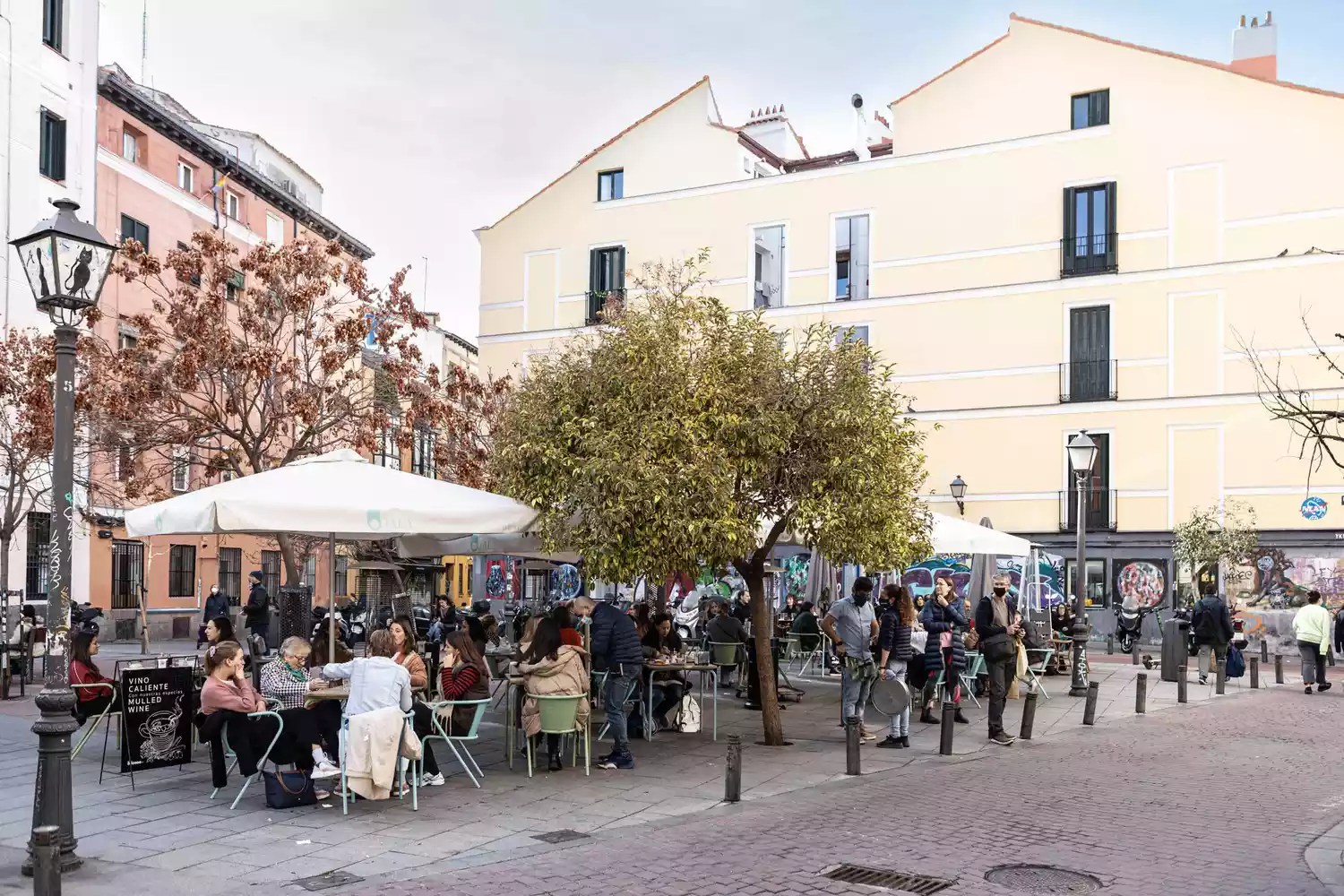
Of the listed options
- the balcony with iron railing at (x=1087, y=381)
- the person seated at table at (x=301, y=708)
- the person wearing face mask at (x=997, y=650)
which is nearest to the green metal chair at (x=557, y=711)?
the person seated at table at (x=301, y=708)

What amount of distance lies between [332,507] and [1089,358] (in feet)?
89.1

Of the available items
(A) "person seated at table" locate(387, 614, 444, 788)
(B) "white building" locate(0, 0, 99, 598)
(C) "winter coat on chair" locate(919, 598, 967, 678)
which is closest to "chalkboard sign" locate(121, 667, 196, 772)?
(A) "person seated at table" locate(387, 614, 444, 788)

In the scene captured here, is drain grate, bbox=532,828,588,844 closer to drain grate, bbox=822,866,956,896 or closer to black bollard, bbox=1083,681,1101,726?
drain grate, bbox=822,866,956,896

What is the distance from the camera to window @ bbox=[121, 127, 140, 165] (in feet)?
108

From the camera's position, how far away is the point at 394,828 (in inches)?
332

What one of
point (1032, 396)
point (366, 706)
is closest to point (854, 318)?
point (1032, 396)

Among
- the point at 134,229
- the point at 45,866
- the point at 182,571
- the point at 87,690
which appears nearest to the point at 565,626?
the point at 87,690

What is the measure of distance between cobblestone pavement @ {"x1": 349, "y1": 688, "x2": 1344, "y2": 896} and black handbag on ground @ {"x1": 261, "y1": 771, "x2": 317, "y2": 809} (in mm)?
1906

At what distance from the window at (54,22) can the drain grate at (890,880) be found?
94.5 ft

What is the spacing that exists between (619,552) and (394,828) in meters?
3.44

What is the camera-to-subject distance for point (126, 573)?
32.8 meters

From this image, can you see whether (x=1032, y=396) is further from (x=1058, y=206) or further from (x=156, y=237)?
(x=156, y=237)

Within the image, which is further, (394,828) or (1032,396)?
(1032,396)

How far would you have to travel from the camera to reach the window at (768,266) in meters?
37.0
